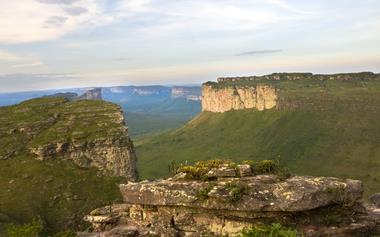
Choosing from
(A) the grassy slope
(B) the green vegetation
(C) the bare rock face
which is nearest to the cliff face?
(A) the grassy slope

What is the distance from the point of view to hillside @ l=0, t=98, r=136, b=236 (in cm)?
10912

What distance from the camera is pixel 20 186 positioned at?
115m

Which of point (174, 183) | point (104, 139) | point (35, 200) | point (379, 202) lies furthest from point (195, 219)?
point (104, 139)

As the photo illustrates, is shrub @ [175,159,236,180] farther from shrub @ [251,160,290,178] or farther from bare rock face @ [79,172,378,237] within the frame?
shrub @ [251,160,290,178]

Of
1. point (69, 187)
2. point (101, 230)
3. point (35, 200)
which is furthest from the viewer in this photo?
point (69, 187)

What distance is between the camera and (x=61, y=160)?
130750mm

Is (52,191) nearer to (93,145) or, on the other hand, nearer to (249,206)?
(93,145)

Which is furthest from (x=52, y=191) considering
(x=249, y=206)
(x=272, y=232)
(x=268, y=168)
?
(x=272, y=232)

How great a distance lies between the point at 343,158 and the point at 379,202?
160149 mm

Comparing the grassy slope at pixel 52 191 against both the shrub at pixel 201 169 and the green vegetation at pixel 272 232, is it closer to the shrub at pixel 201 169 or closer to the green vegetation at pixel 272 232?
the shrub at pixel 201 169

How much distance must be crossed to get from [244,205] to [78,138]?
10866cm

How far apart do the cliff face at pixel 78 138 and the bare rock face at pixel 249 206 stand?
324 feet

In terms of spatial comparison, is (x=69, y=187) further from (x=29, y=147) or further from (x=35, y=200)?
(x=29, y=147)

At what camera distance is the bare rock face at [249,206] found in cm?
3303
